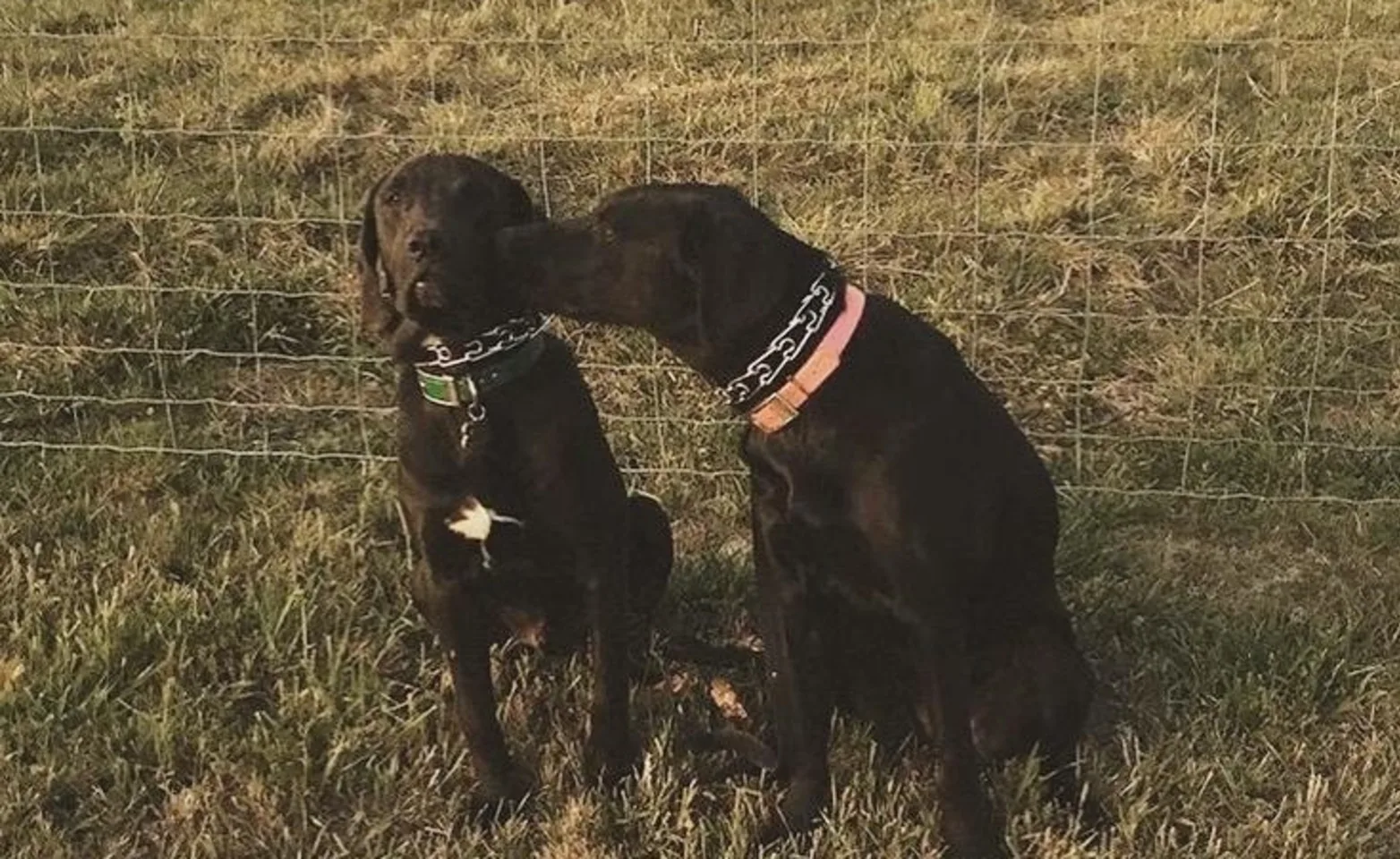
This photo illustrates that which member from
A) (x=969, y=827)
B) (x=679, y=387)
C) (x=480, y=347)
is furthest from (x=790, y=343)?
→ (x=679, y=387)

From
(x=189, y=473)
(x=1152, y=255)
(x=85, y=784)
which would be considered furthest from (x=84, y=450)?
(x=1152, y=255)

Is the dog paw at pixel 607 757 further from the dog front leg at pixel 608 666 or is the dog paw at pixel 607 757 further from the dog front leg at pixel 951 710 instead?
the dog front leg at pixel 951 710

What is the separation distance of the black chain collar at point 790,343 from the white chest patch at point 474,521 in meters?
0.56

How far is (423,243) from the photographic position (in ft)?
9.78

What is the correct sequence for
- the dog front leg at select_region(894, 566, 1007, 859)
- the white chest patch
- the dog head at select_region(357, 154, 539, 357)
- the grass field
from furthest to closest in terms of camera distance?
the grass field
the white chest patch
the dog head at select_region(357, 154, 539, 357)
the dog front leg at select_region(894, 566, 1007, 859)

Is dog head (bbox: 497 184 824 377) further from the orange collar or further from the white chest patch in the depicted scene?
the white chest patch

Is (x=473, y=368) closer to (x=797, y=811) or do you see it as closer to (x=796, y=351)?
(x=796, y=351)

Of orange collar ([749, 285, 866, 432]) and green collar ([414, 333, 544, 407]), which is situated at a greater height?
orange collar ([749, 285, 866, 432])

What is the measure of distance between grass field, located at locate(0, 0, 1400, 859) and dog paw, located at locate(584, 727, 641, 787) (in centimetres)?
5

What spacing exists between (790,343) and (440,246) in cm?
63

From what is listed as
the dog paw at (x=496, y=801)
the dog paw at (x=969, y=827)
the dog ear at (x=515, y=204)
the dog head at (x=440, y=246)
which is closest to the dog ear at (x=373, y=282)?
the dog head at (x=440, y=246)

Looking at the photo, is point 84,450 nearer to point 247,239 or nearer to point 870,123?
point 247,239

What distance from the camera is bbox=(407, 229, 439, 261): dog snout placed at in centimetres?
298

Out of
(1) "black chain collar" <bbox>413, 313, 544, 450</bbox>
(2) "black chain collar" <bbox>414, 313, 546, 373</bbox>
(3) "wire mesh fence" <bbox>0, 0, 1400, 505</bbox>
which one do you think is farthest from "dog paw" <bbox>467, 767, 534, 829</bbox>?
(3) "wire mesh fence" <bbox>0, 0, 1400, 505</bbox>
